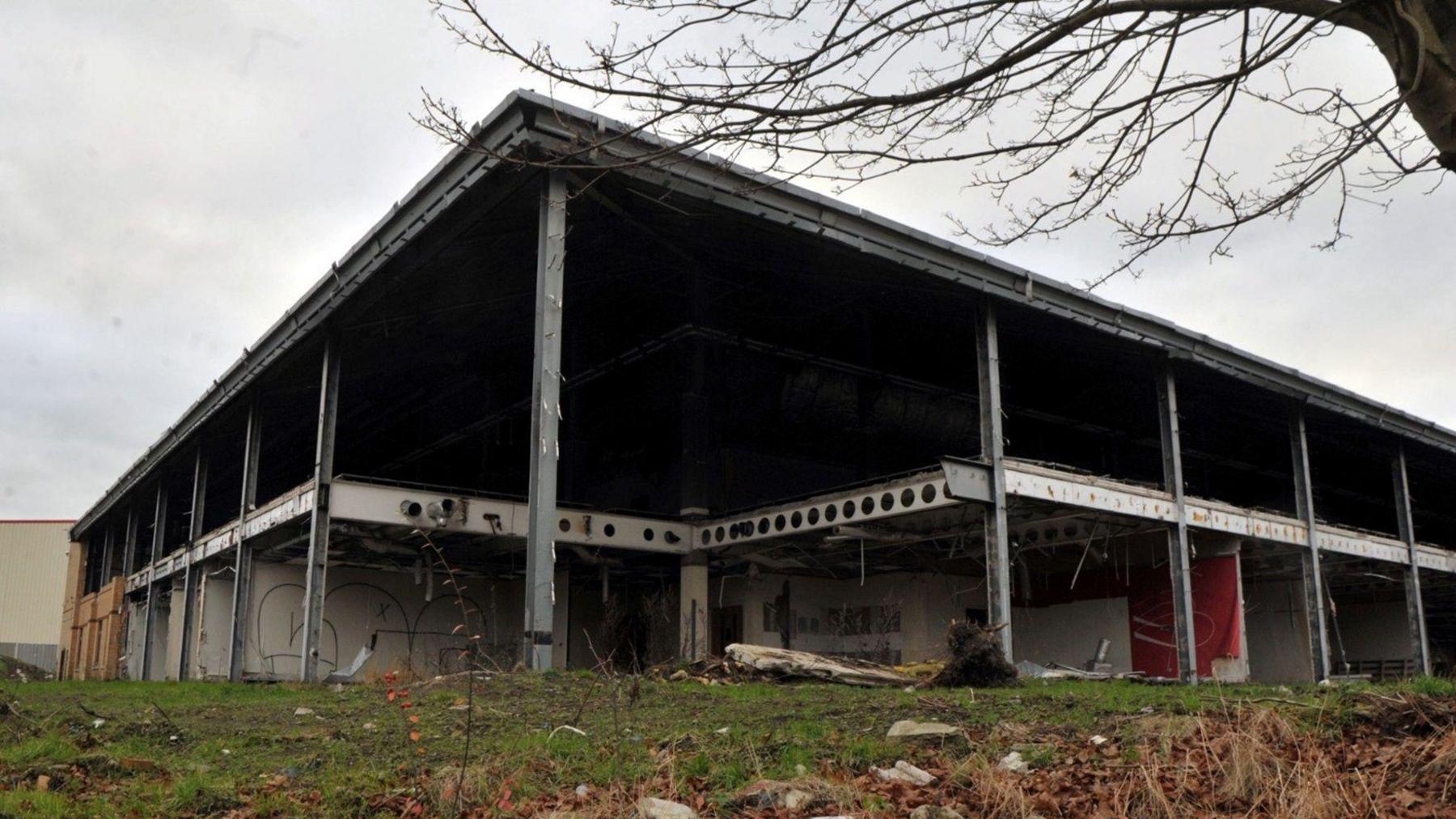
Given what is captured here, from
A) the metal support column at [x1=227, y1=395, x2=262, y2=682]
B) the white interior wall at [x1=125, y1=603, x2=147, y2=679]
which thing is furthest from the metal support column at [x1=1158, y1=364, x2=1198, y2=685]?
the white interior wall at [x1=125, y1=603, x2=147, y2=679]

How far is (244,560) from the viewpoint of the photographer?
2848 cm

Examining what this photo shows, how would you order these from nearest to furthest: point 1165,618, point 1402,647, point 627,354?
point 1165,618 → point 627,354 → point 1402,647

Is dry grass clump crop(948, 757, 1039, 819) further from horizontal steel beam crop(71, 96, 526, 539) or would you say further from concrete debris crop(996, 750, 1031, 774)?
horizontal steel beam crop(71, 96, 526, 539)

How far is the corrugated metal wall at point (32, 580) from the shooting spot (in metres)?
66.1

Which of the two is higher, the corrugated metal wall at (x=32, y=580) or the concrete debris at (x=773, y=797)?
the corrugated metal wall at (x=32, y=580)

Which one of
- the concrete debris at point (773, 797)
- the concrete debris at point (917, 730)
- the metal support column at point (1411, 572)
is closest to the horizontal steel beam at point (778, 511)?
the metal support column at point (1411, 572)

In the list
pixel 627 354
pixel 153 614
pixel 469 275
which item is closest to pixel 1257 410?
pixel 627 354

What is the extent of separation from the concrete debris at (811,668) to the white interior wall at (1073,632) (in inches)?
561

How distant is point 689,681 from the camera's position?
1538cm

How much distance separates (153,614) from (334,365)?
66.7 ft

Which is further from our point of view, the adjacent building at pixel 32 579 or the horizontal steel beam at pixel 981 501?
the adjacent building at pixel 32 579

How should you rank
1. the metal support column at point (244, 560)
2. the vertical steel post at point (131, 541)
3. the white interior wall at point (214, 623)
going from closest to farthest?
the metal support column at point (244, 560) < the white interior wall at point (214, 623) < the vertical steel post at point (131, 541)

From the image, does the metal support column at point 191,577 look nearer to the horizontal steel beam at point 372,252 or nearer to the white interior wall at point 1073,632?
the horizontal steel beam at point 372,252

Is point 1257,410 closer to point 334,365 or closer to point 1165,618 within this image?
point 1165,618
